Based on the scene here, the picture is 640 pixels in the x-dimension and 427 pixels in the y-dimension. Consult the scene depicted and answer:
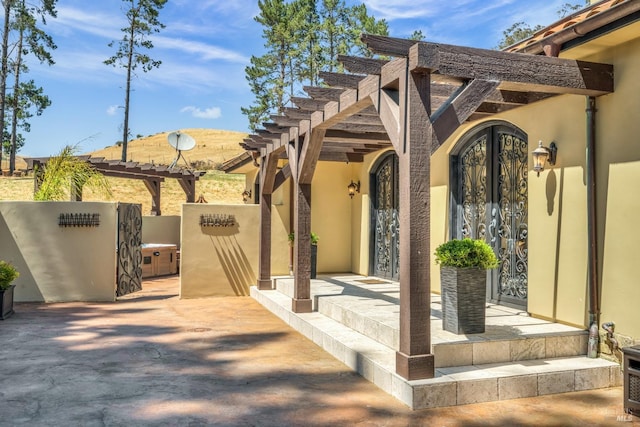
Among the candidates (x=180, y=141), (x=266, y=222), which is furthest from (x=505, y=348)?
(x=180, y=141)

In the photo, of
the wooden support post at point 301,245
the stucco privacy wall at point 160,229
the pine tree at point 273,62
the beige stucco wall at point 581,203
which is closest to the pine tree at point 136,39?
the pine tree at point 273,62

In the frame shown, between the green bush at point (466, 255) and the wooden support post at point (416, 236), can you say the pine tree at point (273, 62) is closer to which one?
the green bush at point (466, 255)

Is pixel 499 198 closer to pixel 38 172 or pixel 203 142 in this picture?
pixel 38 172

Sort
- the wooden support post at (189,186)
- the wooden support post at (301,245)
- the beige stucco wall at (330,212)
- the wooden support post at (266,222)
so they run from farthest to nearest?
the wooden support post at (189,186)
the beige stucco wall at (330,212)
the wooden support post at (266,222)
the wooden support post at (301,245)

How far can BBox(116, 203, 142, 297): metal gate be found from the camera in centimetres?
928

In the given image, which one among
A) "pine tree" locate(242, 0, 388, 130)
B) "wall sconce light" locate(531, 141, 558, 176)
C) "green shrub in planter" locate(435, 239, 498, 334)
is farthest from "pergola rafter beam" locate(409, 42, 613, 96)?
"pine tree" locate(242, 0, 388, 130)

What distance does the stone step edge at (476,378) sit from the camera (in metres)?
3.94

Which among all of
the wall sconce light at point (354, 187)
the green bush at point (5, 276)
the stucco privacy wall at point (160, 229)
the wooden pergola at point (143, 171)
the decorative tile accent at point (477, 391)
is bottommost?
the decorative tile accent at point (477, 391)

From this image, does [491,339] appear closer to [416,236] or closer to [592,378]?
[592,378]

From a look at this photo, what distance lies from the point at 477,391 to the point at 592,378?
117 cm

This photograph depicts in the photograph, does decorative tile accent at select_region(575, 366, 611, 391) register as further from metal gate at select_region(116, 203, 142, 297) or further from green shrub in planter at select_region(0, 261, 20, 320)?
metal gate at select_region(116, 203, 142, 297)

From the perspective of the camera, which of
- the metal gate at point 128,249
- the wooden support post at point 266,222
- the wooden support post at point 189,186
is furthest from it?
the wooden support post at point 189,186

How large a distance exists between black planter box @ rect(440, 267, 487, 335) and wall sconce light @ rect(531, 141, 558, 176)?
1.50 m

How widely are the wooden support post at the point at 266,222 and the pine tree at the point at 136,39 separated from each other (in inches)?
679
